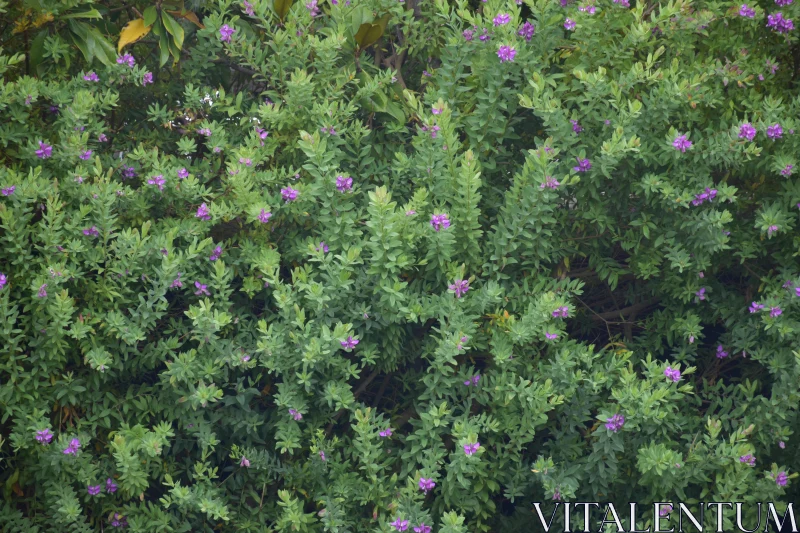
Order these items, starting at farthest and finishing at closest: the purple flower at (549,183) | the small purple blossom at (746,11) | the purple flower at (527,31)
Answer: the purple flower at (527,31) → the small purple blossom at (746,11) → the purple flower at (549,183)

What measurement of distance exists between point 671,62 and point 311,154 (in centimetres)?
151

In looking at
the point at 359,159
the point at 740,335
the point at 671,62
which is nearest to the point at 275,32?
the point at 359,159

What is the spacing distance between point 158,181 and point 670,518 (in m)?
2.41

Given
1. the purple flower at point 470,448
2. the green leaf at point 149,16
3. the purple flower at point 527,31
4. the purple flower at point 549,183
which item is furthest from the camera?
the purple flower at point 527,31

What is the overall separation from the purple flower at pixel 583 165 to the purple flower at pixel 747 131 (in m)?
0.57

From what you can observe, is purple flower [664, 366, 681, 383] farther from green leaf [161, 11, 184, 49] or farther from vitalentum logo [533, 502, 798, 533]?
green leaf [161, 11, 184, 49]

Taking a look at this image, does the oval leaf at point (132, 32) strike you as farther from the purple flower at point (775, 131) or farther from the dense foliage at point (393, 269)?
the purple flower at point (775, 131)

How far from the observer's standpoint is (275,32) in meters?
3.53

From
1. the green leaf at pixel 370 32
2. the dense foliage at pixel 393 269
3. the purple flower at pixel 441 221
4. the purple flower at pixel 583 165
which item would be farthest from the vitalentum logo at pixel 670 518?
the green leaf at pixel 370 32

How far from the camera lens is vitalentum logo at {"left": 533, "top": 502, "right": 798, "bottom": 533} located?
3191mm

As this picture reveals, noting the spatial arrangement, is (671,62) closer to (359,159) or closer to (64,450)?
(359,159)

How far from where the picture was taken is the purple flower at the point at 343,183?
3270 millimetres

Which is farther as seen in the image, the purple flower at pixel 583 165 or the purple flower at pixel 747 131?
the purple flower at pixel 583 165

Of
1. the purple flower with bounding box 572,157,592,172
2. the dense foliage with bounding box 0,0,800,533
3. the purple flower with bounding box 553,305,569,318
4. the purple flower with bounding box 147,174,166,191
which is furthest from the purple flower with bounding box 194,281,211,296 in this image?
the purple flower with bounding box 572,157,592,172
